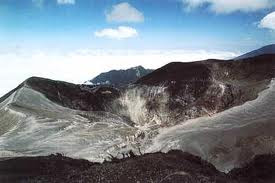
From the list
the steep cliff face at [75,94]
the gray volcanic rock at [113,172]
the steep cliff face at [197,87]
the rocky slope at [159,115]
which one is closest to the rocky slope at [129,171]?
the gray volcanic rock at [113,172]

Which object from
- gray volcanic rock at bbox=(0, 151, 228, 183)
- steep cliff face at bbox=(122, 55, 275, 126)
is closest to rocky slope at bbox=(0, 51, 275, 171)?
steep cliff face at bbox=(122, 55, 275, 126)

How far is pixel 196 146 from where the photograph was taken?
149 feet

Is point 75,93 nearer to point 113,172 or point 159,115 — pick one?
point 159,115

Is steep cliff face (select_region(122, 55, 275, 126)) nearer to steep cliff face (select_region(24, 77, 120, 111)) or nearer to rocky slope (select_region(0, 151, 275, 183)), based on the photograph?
steep cliff face (select_region(24, 77, 120, 111))

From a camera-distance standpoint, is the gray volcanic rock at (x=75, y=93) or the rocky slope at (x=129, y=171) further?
the gray volcanic rock at (x=75, y=93)

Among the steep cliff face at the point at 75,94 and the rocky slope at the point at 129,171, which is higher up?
the steep cliff face at the point at 75,94

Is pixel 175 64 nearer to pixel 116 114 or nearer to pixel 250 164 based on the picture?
pixel 116 114

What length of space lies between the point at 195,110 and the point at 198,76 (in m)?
8.39

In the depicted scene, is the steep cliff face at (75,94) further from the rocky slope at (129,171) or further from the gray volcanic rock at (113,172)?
the gray volcanic rock at (113,172)

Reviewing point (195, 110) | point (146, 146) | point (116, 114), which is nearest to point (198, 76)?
point (195, 110)

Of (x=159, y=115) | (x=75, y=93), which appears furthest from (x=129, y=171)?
(x=75, y=93)

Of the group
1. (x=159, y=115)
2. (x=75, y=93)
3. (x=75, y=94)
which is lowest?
(x=159, y=115)

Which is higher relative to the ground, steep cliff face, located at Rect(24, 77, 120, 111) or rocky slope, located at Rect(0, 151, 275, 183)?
steep cliff face, located at Rect(24, 77, 120, 111)

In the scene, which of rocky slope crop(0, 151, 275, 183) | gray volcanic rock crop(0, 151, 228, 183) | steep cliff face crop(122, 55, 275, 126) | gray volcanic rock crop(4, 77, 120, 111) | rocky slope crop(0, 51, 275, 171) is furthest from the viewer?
gray volcanic rock crop(4, 77, 120, 111)
